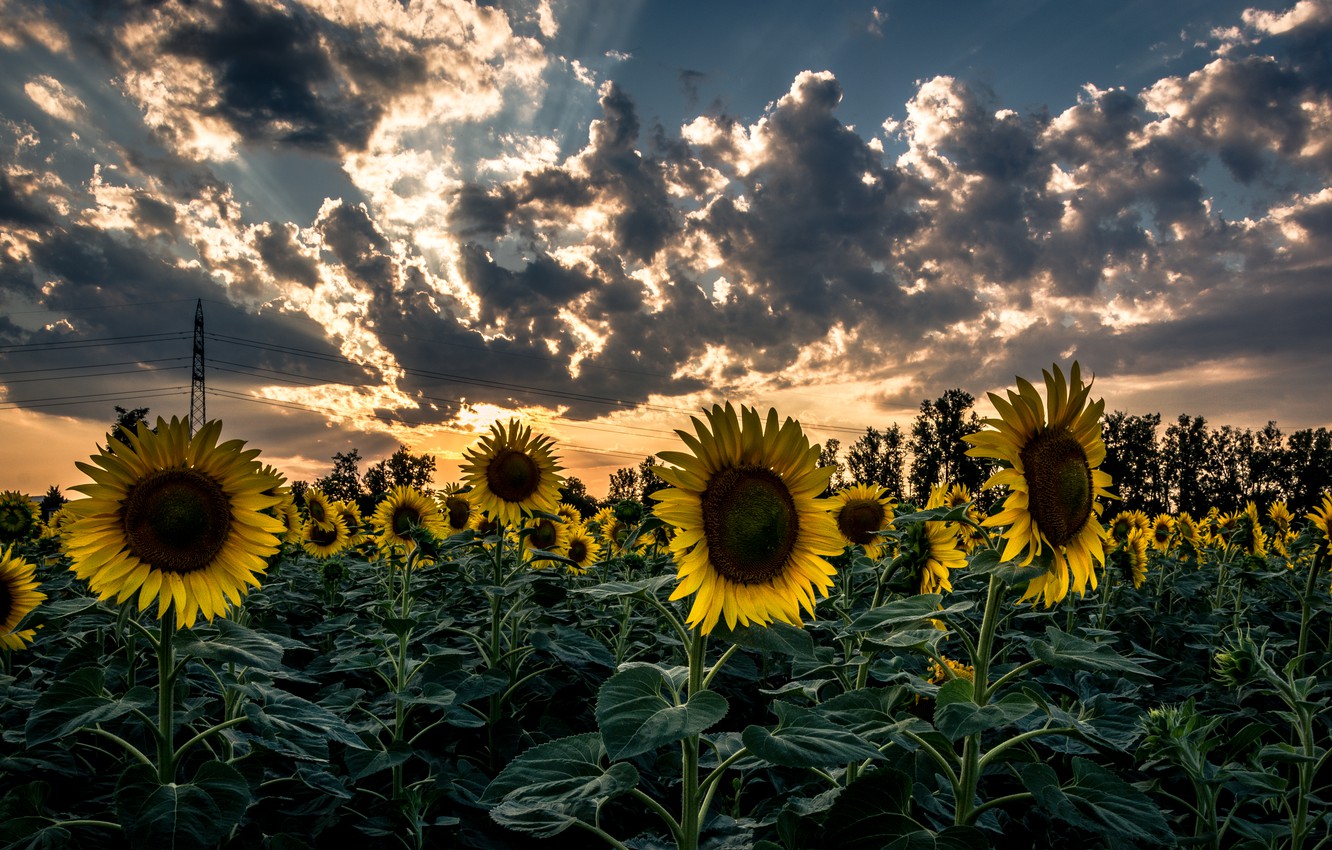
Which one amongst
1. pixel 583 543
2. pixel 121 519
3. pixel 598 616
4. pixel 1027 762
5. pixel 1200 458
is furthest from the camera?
pixel 1200 458

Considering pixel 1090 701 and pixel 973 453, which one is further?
pixel 1090 701

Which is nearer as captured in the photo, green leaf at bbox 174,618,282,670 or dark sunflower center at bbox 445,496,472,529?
green leaf at bbox 174,618,282,670

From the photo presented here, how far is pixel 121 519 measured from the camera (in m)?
3.01

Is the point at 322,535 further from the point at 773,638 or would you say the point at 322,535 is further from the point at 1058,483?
the point at 1058,483

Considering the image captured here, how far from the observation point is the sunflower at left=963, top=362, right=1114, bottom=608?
236cm

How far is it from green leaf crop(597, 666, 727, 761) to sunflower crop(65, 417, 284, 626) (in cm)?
173

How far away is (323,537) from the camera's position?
29.4ft

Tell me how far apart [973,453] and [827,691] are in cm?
191

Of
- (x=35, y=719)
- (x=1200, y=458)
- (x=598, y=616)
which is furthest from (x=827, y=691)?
(x=1200, y=458)

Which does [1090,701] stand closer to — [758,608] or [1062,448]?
[1062,448]

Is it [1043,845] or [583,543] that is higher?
[583,543]

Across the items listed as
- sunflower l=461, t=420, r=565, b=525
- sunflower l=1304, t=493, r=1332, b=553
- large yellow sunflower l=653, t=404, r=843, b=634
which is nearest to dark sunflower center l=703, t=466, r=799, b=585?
large yellow sunflower l=653, t=404, r=843, b=634

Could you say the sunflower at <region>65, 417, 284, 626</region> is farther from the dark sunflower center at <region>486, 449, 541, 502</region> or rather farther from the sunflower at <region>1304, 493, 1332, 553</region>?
the sunflower at <region>1304, 493, 1332, 553</region>

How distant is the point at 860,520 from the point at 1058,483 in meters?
3.78
